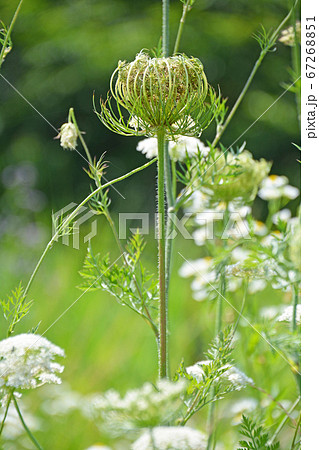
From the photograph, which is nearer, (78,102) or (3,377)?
(3,377)

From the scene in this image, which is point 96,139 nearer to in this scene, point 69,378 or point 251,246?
point 69,378

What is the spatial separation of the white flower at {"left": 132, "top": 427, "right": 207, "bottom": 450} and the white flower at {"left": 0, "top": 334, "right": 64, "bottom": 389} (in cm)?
12

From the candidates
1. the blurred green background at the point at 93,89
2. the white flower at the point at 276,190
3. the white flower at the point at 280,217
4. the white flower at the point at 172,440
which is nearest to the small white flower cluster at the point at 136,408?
the white flower at the point at 172,440

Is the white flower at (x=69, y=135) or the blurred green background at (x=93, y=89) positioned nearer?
the white flower at (x=69, y=135)

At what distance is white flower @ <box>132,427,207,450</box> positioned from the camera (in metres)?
0.54

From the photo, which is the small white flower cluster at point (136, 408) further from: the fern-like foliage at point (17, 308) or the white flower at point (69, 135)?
the white flower at point (69, 135)

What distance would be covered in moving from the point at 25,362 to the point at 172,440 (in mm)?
175

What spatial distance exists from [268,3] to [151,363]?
189 cm

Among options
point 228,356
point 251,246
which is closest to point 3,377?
point 228,356

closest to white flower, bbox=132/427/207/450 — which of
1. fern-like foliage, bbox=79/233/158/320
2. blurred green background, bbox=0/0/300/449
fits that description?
fern-like foliage, bbox=79/233/158/320

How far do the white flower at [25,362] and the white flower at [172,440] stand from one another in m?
0.12

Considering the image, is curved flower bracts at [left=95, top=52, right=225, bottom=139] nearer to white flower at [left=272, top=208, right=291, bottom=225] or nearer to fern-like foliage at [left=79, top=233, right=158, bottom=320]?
fern-like foliage at [left=79, top=233, right=158, bottom=320]

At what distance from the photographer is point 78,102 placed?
2.94m

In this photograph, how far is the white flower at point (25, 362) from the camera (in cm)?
60
